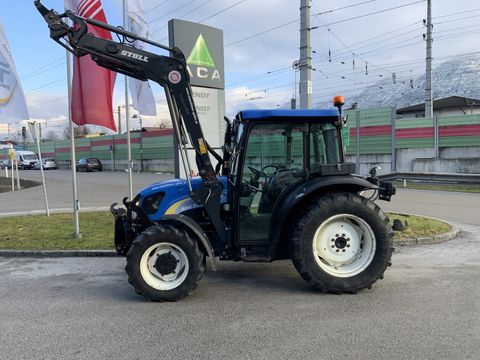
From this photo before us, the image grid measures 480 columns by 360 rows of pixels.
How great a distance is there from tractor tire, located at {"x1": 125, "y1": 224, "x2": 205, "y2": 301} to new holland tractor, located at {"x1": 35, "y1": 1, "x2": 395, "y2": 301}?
0.04 ft

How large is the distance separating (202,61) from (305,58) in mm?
2722

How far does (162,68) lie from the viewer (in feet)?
17.6

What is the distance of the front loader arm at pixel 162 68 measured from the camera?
5324mm

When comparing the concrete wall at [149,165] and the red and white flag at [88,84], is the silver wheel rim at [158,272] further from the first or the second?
the concrete wall at [149,165]

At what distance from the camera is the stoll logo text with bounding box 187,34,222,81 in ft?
36.7

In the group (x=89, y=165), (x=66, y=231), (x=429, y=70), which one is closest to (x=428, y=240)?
(x=66, y=231)

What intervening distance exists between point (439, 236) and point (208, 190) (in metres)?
5.20

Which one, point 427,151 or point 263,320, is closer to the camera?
point 263,320

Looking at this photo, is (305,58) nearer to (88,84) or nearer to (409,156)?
(88,84)

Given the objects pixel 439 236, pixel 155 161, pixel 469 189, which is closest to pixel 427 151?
pixel 469 189

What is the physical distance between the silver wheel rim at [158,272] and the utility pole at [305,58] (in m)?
7.42

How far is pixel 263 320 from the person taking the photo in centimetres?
461

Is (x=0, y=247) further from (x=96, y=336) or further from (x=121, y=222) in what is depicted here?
(x=96, y=336)

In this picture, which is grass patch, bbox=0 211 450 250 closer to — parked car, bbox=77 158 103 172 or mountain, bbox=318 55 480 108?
parked car, bbox=77 158 103 172
